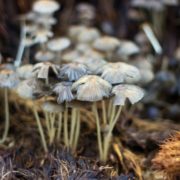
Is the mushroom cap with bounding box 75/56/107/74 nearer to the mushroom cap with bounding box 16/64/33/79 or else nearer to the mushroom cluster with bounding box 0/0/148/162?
the mushroom cluster with bounding box 0/0/148/162

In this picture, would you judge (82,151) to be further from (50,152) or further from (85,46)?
(85,46)

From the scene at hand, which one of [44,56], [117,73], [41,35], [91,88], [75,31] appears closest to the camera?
[91,88]

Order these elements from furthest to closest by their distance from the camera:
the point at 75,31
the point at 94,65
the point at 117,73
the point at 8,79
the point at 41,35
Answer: the point at 75,31 → the point at 41,35 → the point at 94,65 → the point at 8,79 → the point at 117,73

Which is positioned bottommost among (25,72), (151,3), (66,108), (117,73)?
(66,108)

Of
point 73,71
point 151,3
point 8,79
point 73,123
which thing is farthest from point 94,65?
point 151,3

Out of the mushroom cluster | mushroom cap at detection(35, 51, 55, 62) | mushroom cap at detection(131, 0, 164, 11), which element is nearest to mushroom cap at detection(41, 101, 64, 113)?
the mushroom cluster

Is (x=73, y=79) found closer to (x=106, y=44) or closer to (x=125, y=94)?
(x=125, y=94)

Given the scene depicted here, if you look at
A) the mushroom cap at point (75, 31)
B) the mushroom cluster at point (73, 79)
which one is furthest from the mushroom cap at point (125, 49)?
the mushroom cap at point (75, 31)
